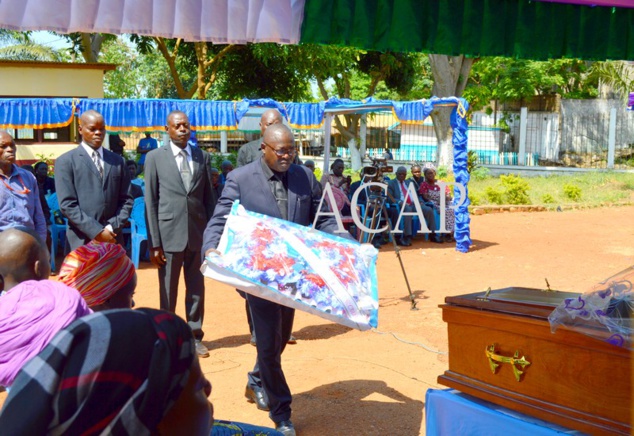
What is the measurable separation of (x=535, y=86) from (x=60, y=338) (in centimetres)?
3050

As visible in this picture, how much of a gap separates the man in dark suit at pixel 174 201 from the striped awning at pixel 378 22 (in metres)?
2.49

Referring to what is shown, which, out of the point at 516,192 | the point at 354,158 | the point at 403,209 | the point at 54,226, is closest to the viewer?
the point at 54,226

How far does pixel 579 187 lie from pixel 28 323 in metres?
21.5

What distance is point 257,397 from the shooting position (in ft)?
16.9

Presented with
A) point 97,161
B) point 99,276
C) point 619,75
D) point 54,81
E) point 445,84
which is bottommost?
A: point 99,276

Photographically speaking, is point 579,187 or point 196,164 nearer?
point 196,164

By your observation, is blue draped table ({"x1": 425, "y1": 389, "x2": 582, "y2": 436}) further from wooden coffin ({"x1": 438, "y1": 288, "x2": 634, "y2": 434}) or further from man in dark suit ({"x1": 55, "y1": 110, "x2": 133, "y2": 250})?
man in dark suit ({"x1": 55, "y1": 110, "x2": 133, "y2": 250})

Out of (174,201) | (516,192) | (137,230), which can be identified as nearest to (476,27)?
(174,201)

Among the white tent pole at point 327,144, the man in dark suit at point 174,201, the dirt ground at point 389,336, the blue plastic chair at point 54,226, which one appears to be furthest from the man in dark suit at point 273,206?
the white tent pole at point 327,144

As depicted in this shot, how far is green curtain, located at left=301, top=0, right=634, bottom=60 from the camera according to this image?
3.95m

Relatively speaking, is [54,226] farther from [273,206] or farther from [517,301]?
Answer: [517,301]

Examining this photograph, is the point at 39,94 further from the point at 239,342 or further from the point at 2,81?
the point at 239,342

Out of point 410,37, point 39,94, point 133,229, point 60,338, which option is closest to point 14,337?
point 60,338

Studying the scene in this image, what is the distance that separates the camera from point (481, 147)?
29.3 meters
